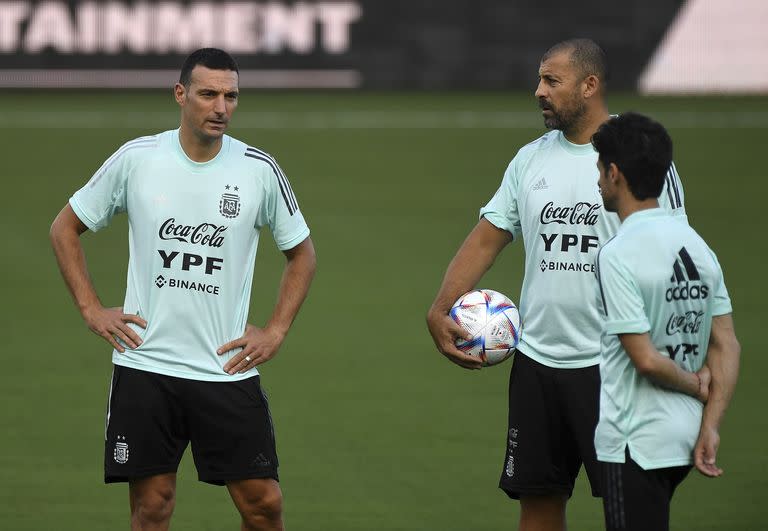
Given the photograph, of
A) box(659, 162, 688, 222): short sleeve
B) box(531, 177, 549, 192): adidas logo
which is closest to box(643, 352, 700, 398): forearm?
box(659, 162, 688, 222): short sleeve

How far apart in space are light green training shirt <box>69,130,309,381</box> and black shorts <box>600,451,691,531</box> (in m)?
1.94

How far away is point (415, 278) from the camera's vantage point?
14.1 meters

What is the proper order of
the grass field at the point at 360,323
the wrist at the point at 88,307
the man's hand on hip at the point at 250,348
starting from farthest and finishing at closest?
the grass field at the point at 360,323, the wrist at the point at 88,307, the man's hand on hip at the point at 250,348

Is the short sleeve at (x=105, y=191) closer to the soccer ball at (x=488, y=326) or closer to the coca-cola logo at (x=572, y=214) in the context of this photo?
the soccer ball at (x=488, y=326)

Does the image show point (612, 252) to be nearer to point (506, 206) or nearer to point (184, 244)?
point (506, 206)

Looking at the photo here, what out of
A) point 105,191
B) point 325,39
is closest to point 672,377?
point 105,191

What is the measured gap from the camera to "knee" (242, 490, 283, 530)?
6129 mm

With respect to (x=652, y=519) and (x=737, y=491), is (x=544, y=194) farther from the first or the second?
(x=737, y=491)

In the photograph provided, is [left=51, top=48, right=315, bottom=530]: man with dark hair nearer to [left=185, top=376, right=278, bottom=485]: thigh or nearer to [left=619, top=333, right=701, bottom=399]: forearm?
[left=185, top=376, right=278, bottom=485]: thigh

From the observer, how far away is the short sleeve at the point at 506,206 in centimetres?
623

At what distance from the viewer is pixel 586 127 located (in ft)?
20.0

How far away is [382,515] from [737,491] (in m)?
2.16

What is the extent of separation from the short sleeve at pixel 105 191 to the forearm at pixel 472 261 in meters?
1.50

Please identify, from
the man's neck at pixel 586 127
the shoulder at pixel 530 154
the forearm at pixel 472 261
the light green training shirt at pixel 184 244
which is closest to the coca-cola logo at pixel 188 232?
the light green training shirt at pixel 184 244
